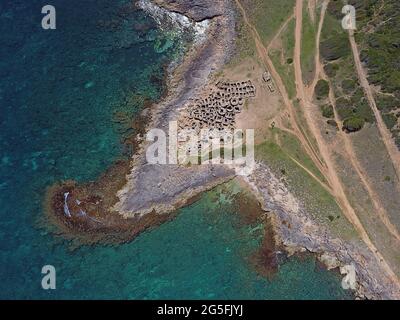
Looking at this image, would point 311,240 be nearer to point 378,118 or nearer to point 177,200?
point 378,118

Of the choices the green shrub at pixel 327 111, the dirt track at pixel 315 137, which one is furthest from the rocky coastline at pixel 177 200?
the green shrub at pixel 327 111

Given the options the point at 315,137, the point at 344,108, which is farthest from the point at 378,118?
the point at 315,137

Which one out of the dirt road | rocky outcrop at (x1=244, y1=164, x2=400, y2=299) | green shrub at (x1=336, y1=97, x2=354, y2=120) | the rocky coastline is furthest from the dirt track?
green shrub at (x1=336, y1=97, x2=354, y2=120)

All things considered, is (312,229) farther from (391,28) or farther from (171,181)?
(391,28)

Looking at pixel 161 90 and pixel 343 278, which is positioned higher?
pixel 161 90

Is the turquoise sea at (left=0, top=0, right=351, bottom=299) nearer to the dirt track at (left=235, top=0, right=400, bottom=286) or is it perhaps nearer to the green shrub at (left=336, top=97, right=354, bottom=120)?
the dirt track at (left=235, top=0, right=400, bottom=286)

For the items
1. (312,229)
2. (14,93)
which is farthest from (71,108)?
(312,229)

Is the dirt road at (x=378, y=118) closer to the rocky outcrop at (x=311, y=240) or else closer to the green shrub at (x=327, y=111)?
the green shrub at (x=327, y=111)
